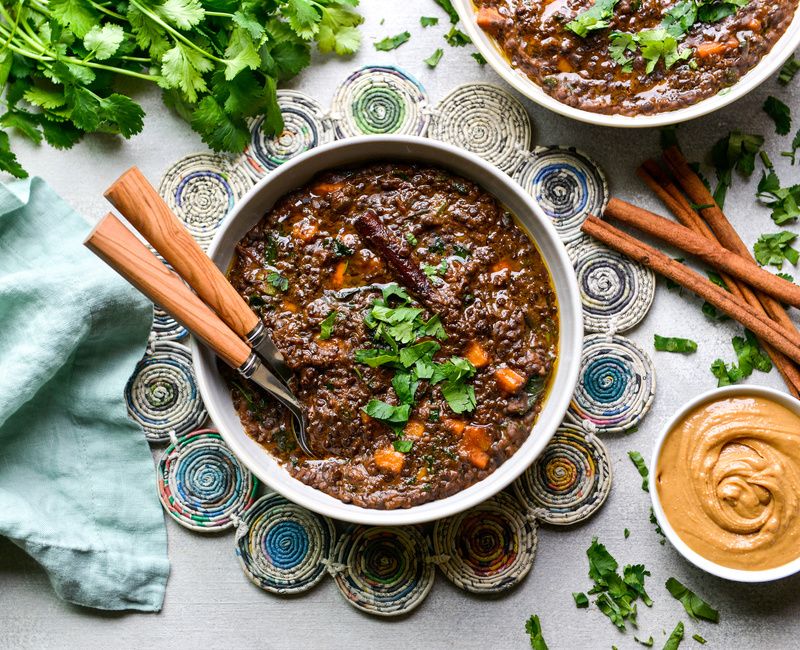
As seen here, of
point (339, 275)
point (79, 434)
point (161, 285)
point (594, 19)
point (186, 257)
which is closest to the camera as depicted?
point (161, 285)

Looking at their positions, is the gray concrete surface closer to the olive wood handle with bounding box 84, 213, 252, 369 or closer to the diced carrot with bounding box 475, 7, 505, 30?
the diced carrot with bounding box 475, 7, 505, 30

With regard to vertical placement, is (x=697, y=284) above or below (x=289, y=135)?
above

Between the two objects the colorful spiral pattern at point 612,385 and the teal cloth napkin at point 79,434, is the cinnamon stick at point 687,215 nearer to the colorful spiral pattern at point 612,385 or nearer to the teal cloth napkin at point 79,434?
the colorful spiral pattern at point 612,385

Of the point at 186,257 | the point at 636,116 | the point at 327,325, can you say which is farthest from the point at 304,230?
the point at 636,116

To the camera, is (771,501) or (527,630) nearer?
(771,501)

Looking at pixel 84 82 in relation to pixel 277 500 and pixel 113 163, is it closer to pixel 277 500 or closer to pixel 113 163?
pixel 113 163

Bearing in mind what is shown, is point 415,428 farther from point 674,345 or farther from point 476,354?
→ point 674,345

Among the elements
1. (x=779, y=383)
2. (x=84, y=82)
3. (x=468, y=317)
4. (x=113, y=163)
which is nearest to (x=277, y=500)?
(x=468, y=317)

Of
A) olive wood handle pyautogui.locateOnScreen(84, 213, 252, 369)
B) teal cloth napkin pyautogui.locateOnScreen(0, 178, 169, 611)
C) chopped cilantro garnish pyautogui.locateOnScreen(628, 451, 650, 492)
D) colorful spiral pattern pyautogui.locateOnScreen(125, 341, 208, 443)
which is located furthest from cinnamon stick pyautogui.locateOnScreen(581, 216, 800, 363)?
teal cloth napkin pyautogui.locateOnScreen(0, 178, 169, 611)
